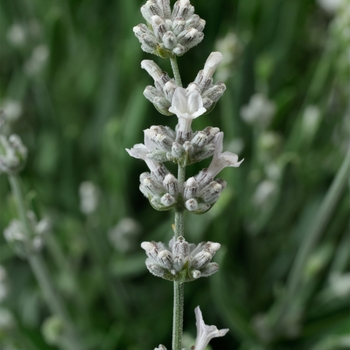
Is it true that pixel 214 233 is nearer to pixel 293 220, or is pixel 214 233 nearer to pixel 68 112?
pixel 293 220

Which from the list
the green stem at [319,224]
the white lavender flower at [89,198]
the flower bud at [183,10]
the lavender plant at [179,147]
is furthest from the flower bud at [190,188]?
the white lavender flower at [89,198]

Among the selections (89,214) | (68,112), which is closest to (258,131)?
(89,214)

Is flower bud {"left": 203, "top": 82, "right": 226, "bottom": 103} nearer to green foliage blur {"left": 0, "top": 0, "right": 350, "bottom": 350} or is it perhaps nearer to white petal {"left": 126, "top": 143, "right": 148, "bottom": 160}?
white petal {"left": 126, "top": 143, "right": 148, "bottom": 160}

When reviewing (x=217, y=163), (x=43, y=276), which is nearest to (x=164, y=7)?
(x=217, y=163)

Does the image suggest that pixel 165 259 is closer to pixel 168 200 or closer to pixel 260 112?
pixel 168 200

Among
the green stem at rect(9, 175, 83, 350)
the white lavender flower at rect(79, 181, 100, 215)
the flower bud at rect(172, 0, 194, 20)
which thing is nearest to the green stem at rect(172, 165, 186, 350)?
the flower bud at rect(172, 0, 194, 20)
